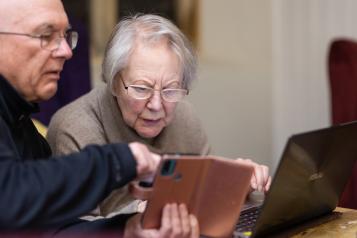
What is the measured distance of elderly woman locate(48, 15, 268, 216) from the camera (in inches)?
64.6

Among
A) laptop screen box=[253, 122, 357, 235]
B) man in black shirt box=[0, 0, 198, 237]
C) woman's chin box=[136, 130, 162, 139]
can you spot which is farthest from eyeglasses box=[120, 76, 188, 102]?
laptop screen box=[253, 122, 357, 235]

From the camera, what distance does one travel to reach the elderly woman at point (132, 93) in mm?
1640

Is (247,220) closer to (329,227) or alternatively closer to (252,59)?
(329,227)

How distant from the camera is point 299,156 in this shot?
3.99 ft

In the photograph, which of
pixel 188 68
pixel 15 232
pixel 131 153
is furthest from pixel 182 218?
Result: pixel 188 68

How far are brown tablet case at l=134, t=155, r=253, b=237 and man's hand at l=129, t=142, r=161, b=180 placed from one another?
2 cm

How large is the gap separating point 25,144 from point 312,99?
2.24 metres

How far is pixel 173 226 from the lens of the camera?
3.93ft

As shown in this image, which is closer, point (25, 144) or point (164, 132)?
point (25, 144)

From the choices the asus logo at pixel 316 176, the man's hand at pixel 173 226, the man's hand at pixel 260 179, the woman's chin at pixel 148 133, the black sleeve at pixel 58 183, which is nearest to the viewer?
the black sleeve at pixel 58 183

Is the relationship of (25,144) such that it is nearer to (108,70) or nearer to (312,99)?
(108,70)

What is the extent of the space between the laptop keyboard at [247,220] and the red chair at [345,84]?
1401 mm

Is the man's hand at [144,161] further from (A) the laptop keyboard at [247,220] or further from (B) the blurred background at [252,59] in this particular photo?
(B) the blurred background at [252,59]

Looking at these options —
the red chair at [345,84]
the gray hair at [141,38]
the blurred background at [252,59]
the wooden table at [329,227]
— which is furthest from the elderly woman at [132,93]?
the blurred background at [252,59]
